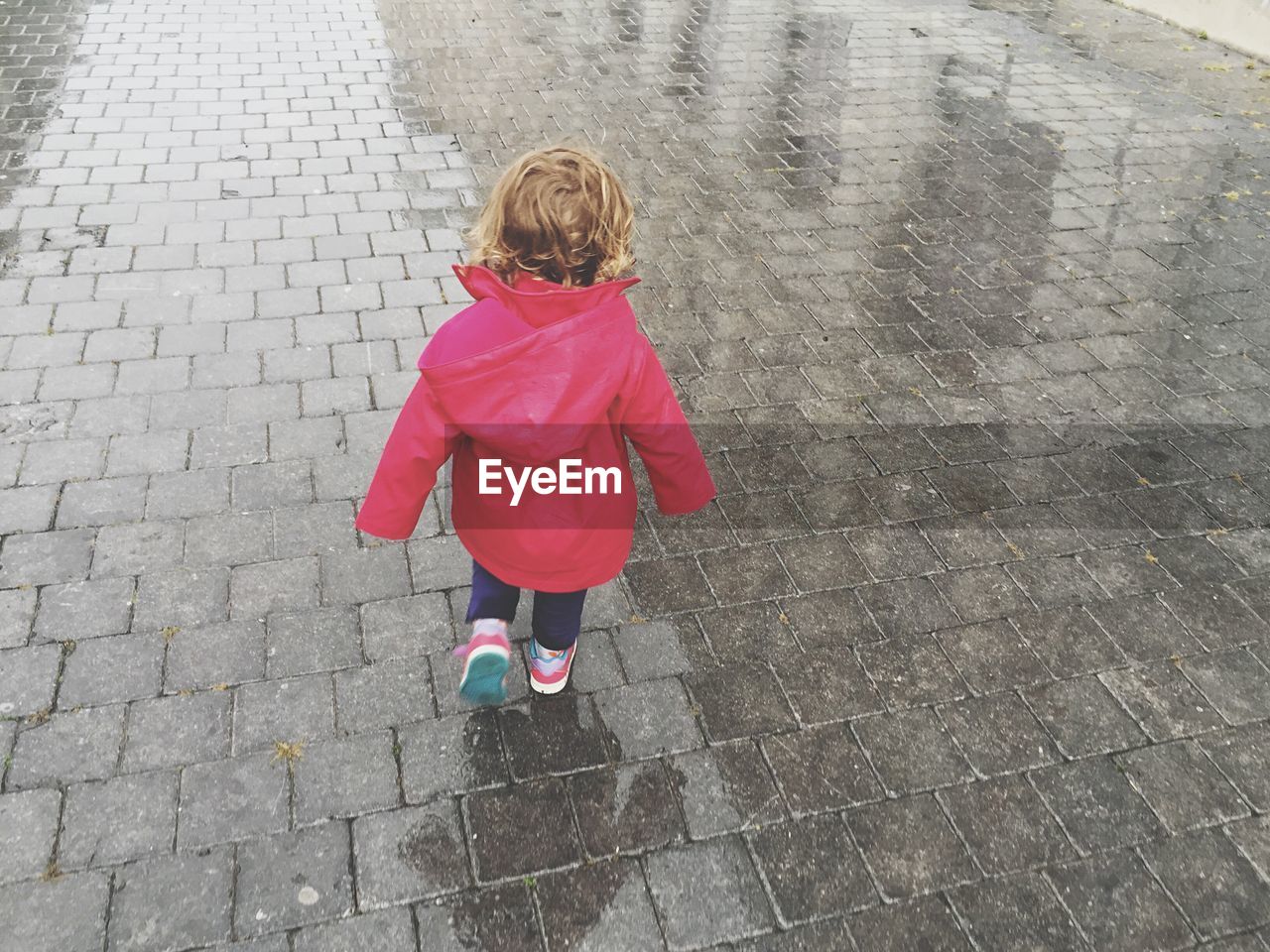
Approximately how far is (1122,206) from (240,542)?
19.6 ft

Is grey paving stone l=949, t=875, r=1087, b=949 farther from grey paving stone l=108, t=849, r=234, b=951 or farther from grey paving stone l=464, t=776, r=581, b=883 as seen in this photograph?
grey paving stone l=108, t=849, r=234, b=951

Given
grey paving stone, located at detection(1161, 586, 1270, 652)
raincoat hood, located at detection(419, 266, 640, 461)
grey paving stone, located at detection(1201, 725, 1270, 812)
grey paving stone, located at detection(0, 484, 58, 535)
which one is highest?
raincoat hood, located at detection(419, 266, 640, 461)

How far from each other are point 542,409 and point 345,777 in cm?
133

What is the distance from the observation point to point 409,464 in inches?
105

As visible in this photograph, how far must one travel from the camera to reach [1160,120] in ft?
26.9

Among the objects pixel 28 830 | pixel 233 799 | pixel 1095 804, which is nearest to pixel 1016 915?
pixel 1095 804

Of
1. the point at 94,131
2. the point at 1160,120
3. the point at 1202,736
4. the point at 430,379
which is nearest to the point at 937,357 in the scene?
the point at 1202,736

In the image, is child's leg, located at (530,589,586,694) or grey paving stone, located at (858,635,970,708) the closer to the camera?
child's leg, located at (530,589,586,694)

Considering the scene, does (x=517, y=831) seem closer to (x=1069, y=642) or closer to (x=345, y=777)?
(x=345, y=777)

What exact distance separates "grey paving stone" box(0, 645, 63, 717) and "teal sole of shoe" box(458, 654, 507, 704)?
4.35 feet

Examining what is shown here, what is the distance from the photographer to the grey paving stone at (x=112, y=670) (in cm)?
315

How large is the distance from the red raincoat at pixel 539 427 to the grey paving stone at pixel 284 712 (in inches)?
30.3

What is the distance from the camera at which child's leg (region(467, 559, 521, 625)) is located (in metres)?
3.02

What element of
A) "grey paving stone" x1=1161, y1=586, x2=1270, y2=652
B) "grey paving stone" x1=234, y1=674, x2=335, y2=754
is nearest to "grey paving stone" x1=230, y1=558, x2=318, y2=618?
"grey paving stone" x1=234, y1=674, x2=335, y2=754
